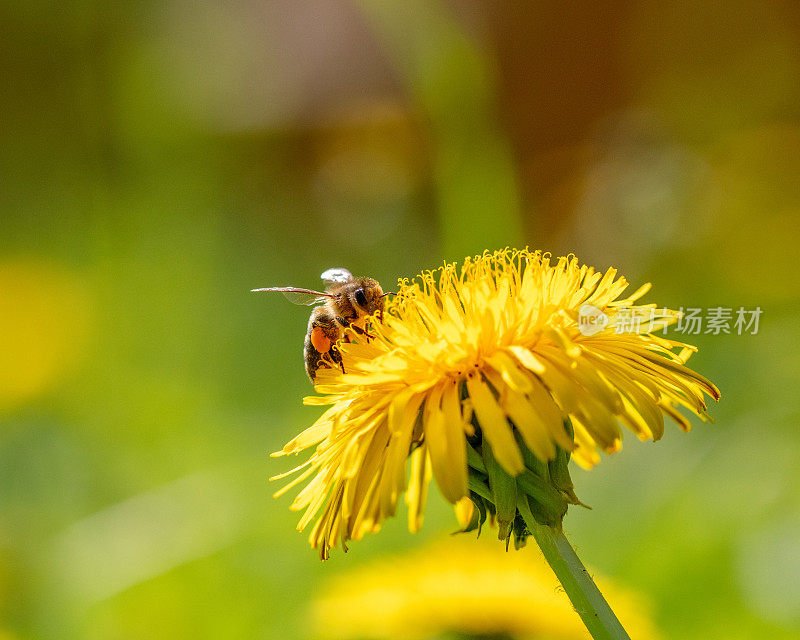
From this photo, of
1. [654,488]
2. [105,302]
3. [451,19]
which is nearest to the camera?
[654,488]

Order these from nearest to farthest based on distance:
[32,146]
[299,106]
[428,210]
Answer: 1. [428,210]
2. [32,146]
3. [299,106]

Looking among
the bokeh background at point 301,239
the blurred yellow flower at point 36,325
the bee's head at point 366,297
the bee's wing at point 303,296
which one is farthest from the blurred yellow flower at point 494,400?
the blurred yellow flower at point 36,325

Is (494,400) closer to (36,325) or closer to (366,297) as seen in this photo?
(366,297)

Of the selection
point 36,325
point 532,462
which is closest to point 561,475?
point 532,462

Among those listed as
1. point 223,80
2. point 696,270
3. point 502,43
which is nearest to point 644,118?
point 696,270

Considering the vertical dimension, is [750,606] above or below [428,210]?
below

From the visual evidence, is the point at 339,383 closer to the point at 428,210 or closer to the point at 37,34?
the point at 428,210
